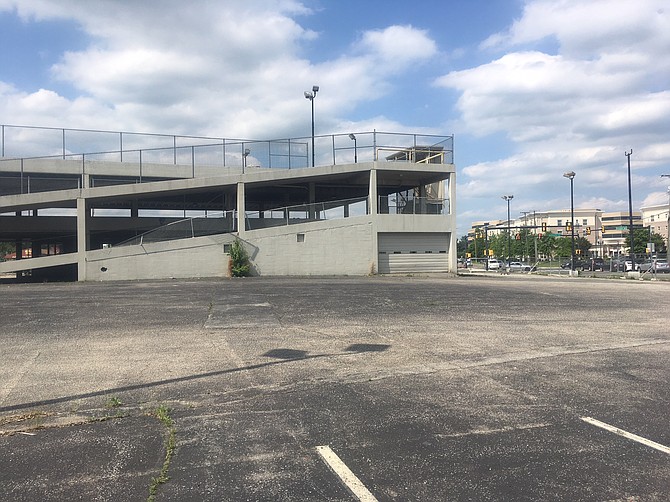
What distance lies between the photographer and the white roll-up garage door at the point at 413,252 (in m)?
31.5

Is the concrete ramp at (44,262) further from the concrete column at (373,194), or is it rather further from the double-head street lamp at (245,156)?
the concrete column at (373,194)

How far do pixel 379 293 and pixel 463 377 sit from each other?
11.4 meters

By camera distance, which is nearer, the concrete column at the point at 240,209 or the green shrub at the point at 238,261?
the green shrub at the point at 238,261

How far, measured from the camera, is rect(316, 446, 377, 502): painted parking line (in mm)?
3699

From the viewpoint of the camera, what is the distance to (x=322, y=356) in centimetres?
858

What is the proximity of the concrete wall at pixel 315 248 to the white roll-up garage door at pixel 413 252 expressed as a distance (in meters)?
1.21

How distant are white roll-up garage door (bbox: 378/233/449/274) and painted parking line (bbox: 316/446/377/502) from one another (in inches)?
1063

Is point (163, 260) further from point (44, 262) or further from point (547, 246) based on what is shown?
point (547, 246)

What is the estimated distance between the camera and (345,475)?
4027 millimetres

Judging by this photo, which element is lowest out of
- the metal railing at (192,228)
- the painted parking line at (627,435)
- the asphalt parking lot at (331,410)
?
the painted parking line at (627,435)

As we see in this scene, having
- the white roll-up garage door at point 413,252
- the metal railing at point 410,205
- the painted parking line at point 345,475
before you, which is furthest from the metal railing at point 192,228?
the painted parking line at point 345,475

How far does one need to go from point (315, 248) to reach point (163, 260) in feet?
27.5

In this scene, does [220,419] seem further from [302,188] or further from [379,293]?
[302,188]

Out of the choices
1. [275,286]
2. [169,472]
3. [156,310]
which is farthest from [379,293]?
[169,472]
